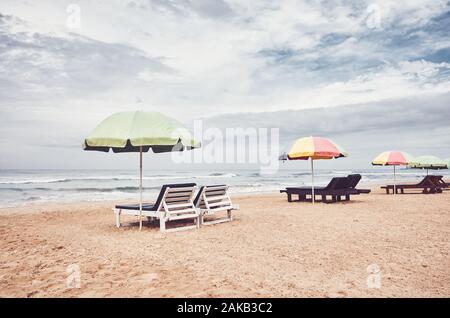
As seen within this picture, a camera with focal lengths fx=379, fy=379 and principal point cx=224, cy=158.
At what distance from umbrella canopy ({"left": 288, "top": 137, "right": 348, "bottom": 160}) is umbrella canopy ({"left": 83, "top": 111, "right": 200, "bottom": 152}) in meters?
5.71

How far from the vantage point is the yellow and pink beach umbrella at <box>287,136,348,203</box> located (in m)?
12.8

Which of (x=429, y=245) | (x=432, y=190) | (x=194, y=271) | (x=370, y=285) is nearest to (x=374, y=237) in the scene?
(x=429, y=245)

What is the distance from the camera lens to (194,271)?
4.81 metres

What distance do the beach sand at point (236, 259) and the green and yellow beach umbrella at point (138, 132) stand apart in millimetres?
1848

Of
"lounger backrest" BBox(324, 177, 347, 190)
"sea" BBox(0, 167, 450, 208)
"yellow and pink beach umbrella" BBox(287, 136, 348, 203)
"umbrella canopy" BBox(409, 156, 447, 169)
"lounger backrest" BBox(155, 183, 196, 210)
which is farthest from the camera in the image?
"sea" BBox(0, 167, 450, 208)

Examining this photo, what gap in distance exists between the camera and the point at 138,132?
7402mm

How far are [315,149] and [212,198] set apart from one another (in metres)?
5.10

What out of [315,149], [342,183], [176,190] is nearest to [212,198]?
[176,190]

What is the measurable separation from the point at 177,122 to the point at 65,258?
148 inches

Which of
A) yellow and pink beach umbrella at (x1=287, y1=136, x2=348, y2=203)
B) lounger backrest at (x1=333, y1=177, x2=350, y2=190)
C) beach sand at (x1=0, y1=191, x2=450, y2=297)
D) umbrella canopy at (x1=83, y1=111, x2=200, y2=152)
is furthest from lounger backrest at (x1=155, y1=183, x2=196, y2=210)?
lounger backrest at (x1=333, y1=177, x2=350, y2=190)

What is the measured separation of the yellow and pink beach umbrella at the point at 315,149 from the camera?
1277 centimetres

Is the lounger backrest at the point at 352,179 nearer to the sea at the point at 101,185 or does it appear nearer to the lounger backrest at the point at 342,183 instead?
the lounger backrest at the point at 342,183

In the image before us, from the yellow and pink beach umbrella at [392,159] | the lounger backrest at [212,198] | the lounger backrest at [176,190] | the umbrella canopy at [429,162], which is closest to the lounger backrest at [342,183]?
the yellow and pink beach umbrella at [392,159]

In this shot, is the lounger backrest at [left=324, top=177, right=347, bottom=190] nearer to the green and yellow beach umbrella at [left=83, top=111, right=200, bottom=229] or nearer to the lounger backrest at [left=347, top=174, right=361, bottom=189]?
the lounger backrest at [left=347, top=174, right=361, bottom=189]
